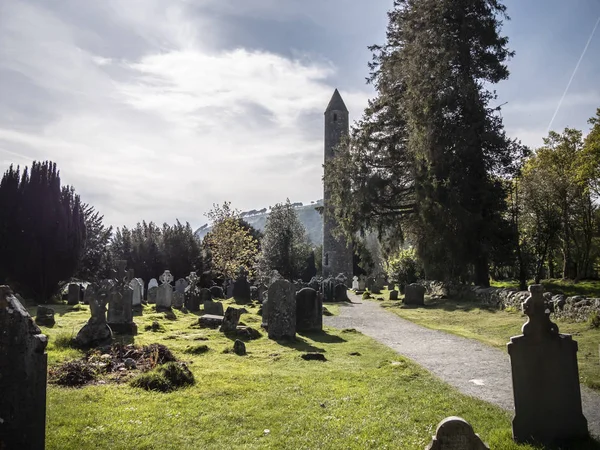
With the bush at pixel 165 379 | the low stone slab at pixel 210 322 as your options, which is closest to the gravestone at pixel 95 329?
the bush at pixel 165 379

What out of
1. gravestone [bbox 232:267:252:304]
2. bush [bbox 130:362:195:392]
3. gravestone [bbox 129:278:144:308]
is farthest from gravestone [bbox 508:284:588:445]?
gravestone [bbox 232:267:252:304]

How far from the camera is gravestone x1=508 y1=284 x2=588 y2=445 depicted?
16.3 ft

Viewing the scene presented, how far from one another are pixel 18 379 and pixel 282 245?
4202cm

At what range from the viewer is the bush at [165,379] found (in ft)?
22.9

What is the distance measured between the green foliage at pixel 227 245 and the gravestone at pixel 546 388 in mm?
36881

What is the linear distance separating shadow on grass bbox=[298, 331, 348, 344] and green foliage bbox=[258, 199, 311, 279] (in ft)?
95.1

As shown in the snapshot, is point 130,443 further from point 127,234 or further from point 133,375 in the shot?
point 127,234

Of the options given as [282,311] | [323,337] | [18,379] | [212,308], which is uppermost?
[18,379]

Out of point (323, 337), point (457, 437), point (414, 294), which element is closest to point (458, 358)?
point (323, 337)

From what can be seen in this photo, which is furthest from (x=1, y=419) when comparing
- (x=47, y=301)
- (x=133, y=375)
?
(x=47, y=301)

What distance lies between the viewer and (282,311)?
12672mm

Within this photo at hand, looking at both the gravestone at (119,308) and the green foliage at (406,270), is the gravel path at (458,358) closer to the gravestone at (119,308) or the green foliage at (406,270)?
the gravestone at (119,308)

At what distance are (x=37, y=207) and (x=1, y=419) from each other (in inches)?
922

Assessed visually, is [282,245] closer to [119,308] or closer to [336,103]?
[336,103]
